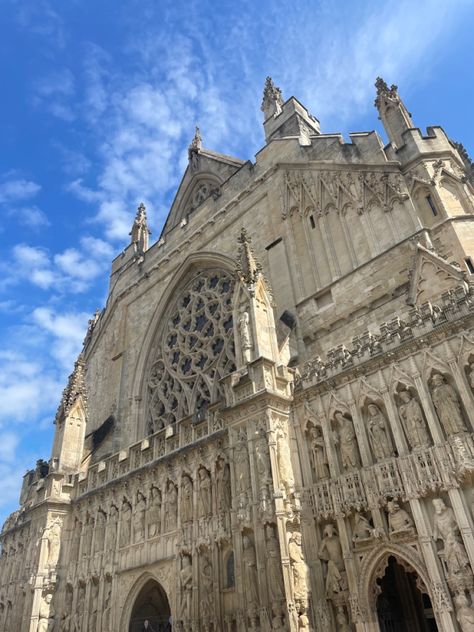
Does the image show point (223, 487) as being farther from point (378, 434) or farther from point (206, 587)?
point (378, 434)

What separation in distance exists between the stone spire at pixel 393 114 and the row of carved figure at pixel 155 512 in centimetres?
988

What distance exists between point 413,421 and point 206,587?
208 inches

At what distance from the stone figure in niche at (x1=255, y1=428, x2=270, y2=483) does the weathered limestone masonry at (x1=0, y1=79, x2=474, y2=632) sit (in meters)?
0.05

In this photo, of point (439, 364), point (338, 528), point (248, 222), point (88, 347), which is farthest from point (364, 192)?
point (88, 347)

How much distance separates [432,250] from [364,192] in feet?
10.6

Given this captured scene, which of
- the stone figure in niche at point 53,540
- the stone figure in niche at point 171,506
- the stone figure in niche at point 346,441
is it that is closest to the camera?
the stone figure in niche at point 346,441

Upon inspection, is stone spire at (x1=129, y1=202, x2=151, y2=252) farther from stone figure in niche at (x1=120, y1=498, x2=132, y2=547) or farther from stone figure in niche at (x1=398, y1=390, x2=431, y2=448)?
stone figure in niche at (x1=398, y1=390, x2=431, y2=448)

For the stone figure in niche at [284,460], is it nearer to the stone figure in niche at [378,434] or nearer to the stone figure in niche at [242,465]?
the stone figure in niche at [242,465]

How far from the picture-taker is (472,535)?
7.15 metres

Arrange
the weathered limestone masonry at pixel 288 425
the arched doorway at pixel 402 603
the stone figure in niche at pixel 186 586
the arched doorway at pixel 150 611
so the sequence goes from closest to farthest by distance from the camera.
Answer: the weathered limestone masonry at pixel 288 425 < the arched doorway at pixel 402 603 < the stone figure in niche at pixel 186 586 < the arched doorway at pixel 150 611

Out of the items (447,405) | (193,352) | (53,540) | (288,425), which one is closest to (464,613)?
(447,405)

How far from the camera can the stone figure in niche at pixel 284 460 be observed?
30.2ft

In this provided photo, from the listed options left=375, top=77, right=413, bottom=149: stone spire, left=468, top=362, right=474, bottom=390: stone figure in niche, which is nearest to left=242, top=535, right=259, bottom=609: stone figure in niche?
left=468, top=362, right=474, bottom=390: stone figure in niche

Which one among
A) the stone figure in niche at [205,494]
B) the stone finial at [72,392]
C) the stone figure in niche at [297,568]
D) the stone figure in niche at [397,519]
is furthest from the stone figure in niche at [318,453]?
the stone finial at [72,392]
